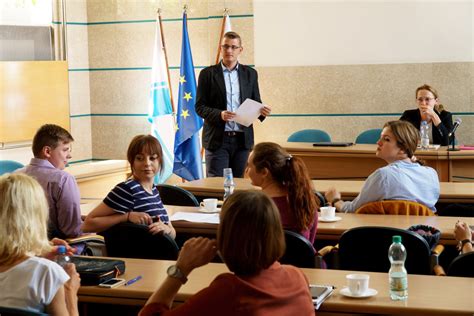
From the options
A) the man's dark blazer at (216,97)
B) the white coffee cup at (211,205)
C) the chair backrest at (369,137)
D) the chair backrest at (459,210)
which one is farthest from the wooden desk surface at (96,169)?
the chair backrest at (459,210)

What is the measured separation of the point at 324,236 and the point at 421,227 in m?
0.62

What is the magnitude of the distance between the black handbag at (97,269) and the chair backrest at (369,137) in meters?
5.18

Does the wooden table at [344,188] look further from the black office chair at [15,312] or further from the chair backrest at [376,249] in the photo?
the black office chair at [15,312]

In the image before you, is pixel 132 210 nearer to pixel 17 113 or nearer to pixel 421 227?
pixel 421 227

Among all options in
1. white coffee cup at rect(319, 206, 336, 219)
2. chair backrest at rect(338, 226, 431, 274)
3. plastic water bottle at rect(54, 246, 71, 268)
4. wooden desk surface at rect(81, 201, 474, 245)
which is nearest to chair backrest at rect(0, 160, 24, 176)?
wooden desk surface at rect(81, 201, 474, 245)

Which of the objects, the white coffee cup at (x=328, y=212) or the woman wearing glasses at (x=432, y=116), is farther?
the woman wearing glasses at (x=432, y=116)

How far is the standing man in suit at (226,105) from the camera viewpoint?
745 centimetres

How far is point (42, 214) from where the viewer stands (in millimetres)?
2887

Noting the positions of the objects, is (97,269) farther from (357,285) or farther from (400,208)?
(400,208)

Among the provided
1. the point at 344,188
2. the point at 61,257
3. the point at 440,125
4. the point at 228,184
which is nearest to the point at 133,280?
the point at 61,257

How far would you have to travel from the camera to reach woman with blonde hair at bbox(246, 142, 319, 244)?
13.6 feet

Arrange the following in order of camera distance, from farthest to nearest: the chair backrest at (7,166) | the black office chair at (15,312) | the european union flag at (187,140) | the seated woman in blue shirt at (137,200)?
1. the european union flag at (187,140)
2. the chair backrest at (7,166)
3. the seated woman in blue shirt at (137,200)
4. the black office chair at (15,312)

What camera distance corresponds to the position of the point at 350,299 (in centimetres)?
308

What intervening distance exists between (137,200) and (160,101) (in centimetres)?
492
